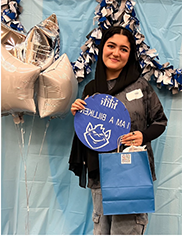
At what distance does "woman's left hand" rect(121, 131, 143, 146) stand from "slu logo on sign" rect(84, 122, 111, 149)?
10 centimetres

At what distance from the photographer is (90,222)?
1.72 metres

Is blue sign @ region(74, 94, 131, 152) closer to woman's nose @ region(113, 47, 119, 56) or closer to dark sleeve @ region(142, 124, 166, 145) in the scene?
dark sleeve @ region(142, 124, 166, 145)

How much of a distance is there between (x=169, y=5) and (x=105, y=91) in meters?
0.89

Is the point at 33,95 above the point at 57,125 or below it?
above

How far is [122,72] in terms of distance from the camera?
4.37ft

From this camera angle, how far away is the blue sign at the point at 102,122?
125cm

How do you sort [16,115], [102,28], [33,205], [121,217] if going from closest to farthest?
1. [121,217]
2. [16,115]
3. [102,28]
4. [33,205]

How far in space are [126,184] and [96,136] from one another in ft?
0.94

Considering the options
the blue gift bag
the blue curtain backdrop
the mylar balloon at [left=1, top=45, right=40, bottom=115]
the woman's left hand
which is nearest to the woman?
the woman's left hand

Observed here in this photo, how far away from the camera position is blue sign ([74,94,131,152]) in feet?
4.09

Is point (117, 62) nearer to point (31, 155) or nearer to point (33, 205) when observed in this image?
point (31, 155)

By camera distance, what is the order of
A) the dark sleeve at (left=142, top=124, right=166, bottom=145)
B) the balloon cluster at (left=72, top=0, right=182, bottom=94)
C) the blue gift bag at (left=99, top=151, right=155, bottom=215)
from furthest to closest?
the balloon cluster at (left=72, top=0, right=182, bottom=94)
the dark sleeve at (left=142, top=124, right=166, bottom=145)
the blue gift bag at (left=99, top=151, right=155, bottom=215)

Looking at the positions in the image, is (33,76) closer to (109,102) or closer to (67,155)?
(109,102)

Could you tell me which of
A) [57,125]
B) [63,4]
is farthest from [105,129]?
[63,4]
